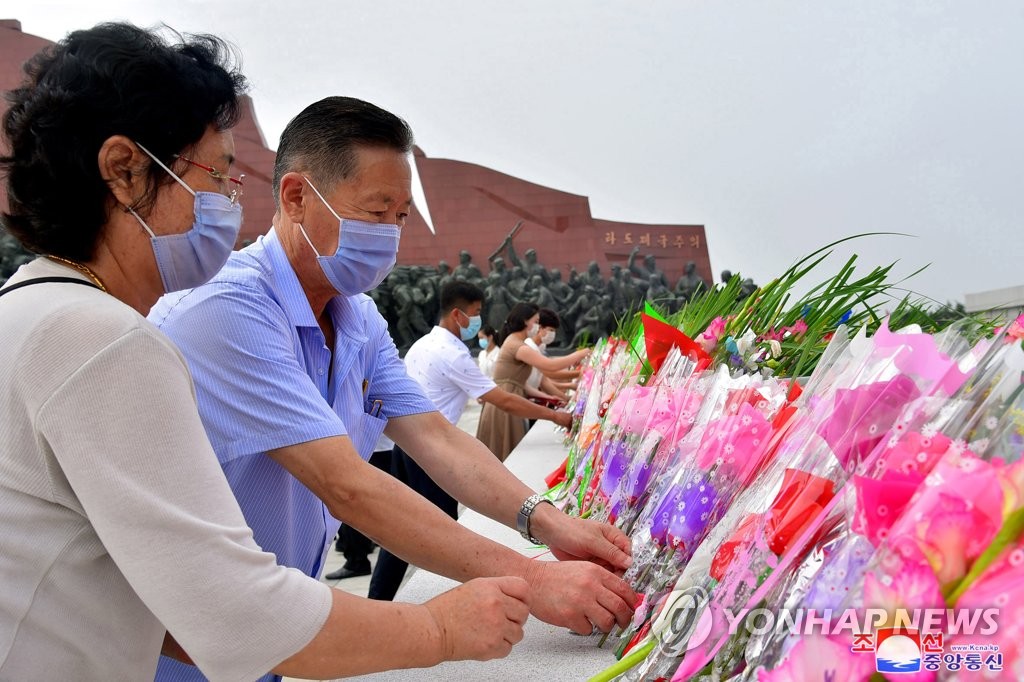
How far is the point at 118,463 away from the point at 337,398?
2.44 ft

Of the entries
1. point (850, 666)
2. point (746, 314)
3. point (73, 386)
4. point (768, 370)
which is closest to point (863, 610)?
point (850, 666)

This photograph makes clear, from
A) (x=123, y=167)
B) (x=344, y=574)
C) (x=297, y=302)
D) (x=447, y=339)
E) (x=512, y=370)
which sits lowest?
(x=344, y=574)

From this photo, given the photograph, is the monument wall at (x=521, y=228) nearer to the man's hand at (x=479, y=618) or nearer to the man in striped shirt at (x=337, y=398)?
the man in striped shirt at (x=337, y=398)

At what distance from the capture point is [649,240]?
17.2m

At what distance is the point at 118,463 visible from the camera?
715mm

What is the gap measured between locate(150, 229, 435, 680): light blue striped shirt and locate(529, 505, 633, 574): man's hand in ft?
1.17

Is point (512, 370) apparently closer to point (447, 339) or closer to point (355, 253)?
point (447, 339)

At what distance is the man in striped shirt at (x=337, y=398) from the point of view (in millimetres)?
1154

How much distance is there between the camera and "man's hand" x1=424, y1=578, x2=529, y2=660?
0.90 meters

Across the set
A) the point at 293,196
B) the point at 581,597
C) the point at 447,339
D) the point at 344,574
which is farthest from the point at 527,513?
the point at 344,574

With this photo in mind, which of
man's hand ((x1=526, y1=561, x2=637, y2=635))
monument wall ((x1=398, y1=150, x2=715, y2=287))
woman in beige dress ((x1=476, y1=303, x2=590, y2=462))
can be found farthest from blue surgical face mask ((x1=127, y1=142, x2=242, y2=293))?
monument wall ((x1=398, y1=150, x2=715, y2=287))

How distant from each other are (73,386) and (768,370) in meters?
1.20

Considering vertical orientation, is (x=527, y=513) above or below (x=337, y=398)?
below

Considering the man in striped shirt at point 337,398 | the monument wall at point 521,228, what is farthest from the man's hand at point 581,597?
the monument wall at point 521,228
